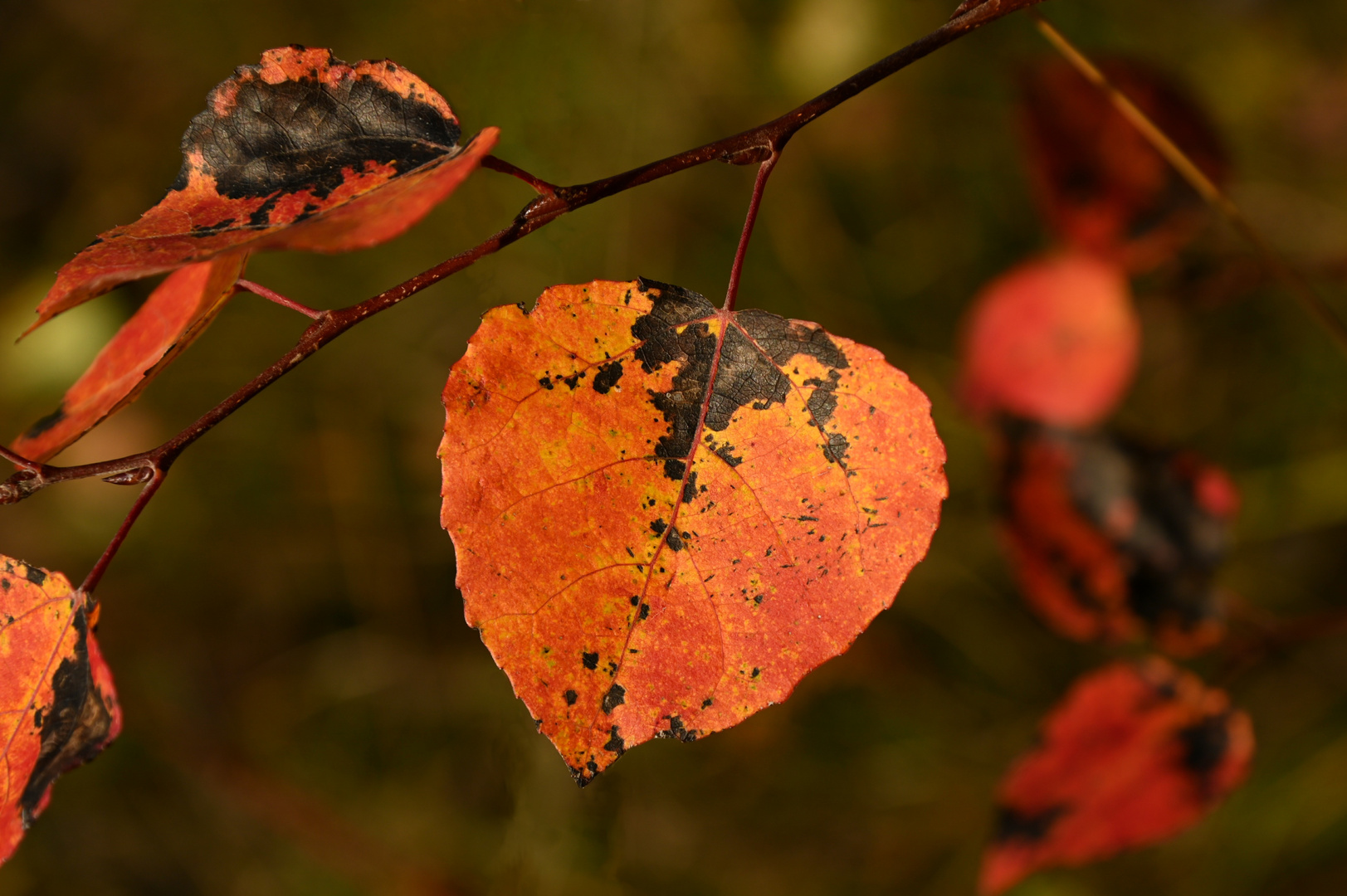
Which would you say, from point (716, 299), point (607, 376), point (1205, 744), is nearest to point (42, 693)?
point (607, 376)

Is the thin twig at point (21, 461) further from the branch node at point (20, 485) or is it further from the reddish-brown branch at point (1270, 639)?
the reddish-brown branch at point (1270, 639)

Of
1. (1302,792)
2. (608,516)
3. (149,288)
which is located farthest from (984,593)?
(149,288)

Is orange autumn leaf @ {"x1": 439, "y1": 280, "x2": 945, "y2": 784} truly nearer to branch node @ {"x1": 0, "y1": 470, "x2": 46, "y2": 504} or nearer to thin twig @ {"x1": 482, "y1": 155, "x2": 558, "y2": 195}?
thin twig @ {"x1": 482, "y1": 155, "x2": 558, "y2": 195}

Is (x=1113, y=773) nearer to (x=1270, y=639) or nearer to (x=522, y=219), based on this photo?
(x=1270, y=639)

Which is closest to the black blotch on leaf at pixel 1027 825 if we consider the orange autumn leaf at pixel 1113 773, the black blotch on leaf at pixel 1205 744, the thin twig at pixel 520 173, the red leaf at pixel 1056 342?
the orange autumn leaf at pixel 1113 773

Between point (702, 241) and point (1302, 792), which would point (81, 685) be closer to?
point (702, 241)
